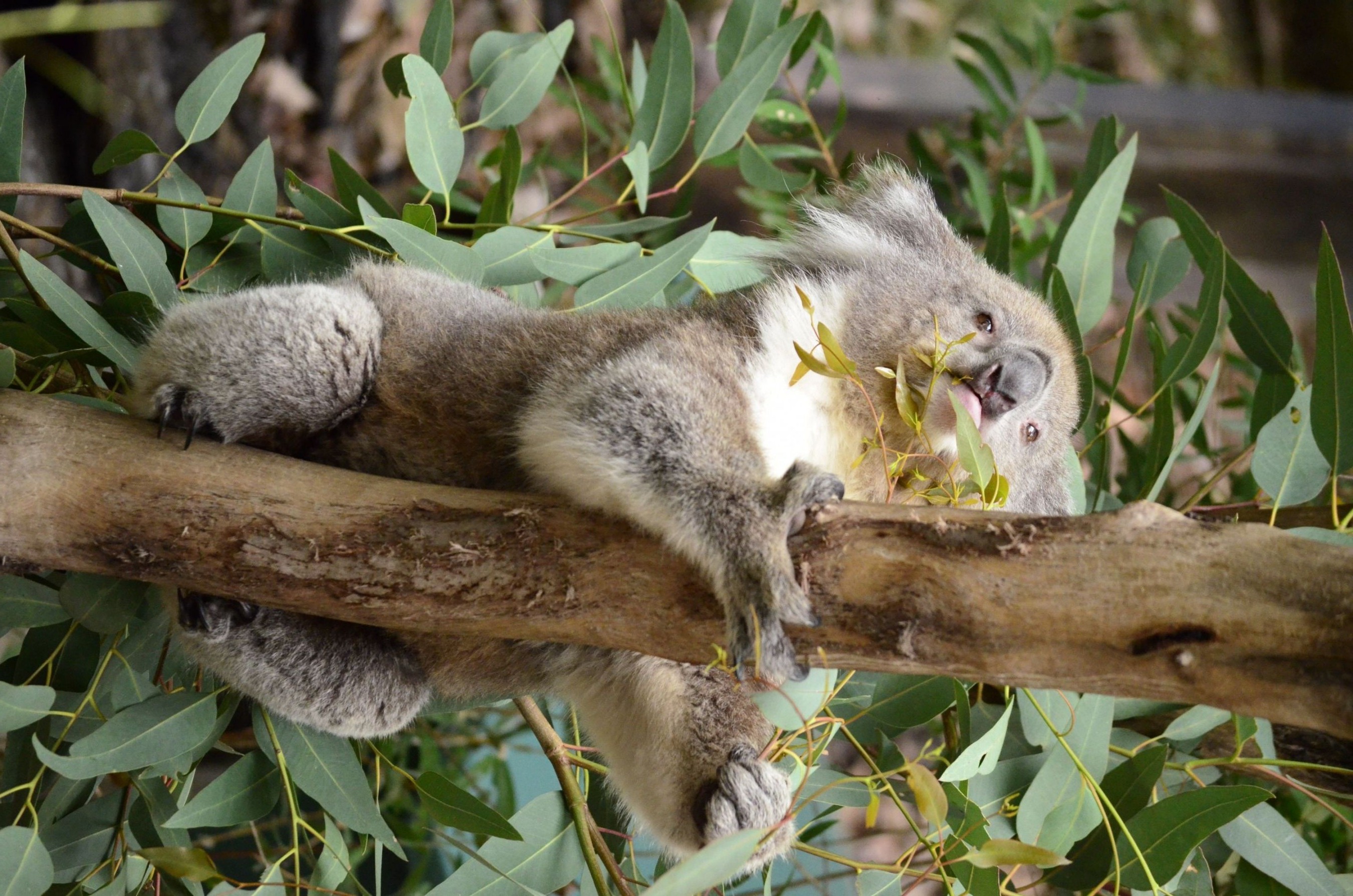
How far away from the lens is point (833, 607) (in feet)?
4.06

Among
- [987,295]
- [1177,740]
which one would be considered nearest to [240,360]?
[987,295]

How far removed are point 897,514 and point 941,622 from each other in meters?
0.13

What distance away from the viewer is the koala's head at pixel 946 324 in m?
1.85

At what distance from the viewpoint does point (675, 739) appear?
5.94ft

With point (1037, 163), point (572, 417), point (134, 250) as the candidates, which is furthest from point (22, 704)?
point (1037, 163)

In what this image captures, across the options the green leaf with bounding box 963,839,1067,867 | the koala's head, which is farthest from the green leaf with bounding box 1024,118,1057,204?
the green leaf with bounding box 963,839,1067,867

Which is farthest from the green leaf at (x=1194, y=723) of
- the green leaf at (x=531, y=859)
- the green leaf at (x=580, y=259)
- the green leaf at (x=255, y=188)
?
the green leaf at (x=255, y=188)

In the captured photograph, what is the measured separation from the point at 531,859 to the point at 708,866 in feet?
2.13

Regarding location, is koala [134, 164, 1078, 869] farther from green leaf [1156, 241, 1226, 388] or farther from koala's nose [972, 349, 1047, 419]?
green leaf [1156, 241, 1226, 388]

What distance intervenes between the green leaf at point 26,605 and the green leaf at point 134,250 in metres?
0.51

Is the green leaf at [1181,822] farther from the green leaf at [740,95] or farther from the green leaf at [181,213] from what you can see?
the green leaf at [181,213]

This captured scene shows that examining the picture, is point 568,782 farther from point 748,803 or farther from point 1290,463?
point 1290,463

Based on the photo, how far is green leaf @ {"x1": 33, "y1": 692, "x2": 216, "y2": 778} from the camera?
4.94 feet

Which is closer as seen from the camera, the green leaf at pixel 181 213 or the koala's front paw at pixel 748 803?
the koala's front paw at pixel 748 803
